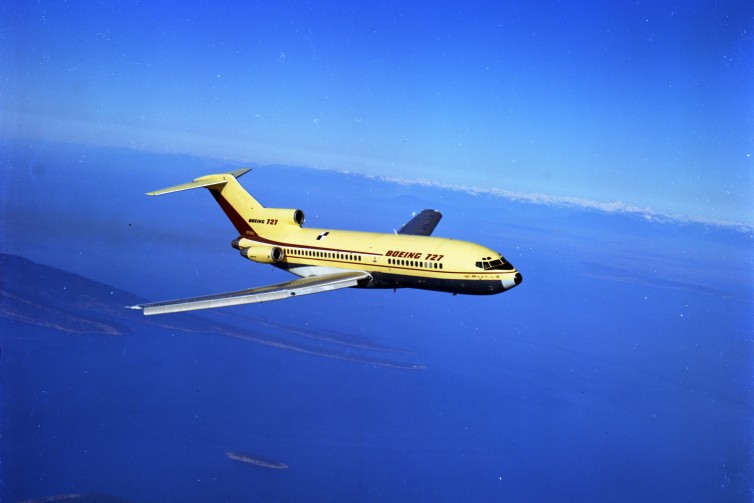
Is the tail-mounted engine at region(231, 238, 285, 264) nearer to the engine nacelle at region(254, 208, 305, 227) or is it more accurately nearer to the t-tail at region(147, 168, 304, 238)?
the t-tail at region(147, 168, 304, 238)

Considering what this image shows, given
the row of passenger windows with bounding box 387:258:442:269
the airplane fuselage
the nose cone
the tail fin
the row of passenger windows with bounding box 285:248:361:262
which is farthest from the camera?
the tail fin

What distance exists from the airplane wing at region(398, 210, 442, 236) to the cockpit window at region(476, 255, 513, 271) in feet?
25.9

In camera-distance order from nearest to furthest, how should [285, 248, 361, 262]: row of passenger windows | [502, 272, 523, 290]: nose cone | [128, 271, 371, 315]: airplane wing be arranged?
[128, 271, 371, 315]: airplane wing → [502, 272, 523, 290]: nose cone → [285, 248, 361, 262]: row of passenger windows

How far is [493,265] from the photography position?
103 ft

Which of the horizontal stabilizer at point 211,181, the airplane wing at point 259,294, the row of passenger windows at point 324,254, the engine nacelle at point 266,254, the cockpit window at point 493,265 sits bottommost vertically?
the airplane wing at point 259,294

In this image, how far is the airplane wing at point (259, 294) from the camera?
98.0ft

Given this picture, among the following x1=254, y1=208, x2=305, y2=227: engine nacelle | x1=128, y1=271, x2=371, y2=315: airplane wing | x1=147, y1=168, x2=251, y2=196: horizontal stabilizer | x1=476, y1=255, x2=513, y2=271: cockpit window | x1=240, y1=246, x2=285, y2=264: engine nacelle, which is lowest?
x1=128, y1=271, x2=371, y2=315: airplane wing

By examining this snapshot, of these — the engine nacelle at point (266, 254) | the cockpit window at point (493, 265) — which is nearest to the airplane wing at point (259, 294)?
the engine nacelle at point (266, 254)

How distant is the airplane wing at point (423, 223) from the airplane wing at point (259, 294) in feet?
22.0

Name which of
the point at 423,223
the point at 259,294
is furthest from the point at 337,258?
the point at 423,223

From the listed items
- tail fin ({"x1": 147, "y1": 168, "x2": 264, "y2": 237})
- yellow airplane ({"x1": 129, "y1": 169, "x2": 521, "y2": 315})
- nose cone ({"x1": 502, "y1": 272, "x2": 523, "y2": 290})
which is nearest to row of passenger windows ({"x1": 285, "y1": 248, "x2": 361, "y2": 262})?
yellow airplane ({"x1": 129, "y1": 169, "x2": 521, "y2": 315})

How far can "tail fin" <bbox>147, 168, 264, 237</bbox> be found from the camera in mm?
38500

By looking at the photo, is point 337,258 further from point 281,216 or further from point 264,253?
point 281,216

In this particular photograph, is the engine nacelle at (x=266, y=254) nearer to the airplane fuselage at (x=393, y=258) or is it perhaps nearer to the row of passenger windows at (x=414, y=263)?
the airplane fuselage at (x=393, y=258)
